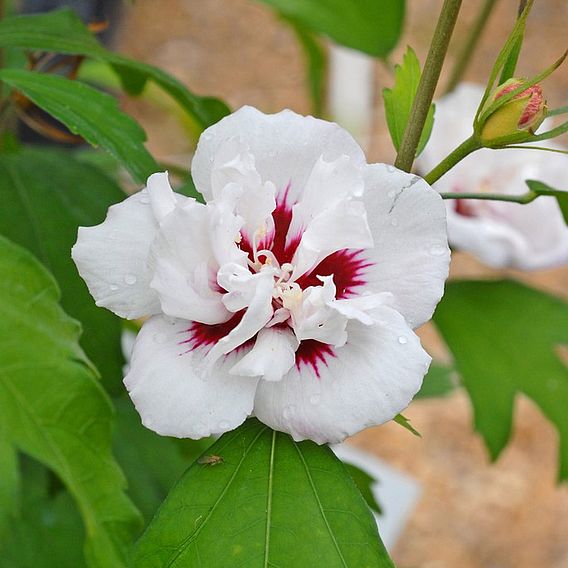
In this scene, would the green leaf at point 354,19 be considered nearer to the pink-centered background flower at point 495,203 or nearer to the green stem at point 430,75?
the pink-centered background flower at point 495,203

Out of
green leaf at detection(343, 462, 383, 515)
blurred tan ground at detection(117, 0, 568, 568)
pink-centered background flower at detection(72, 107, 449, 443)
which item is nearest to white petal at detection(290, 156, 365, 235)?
pink-centered background flower at detection(72, 107, 449, 443)

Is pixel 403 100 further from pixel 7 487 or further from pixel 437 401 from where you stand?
pixel 437 401

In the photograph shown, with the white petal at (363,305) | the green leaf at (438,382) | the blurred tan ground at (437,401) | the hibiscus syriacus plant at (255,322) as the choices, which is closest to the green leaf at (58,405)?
the hibiscus syriacus plant at (255,322)

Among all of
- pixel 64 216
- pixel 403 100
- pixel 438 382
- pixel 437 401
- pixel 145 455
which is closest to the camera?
pixel 403 100

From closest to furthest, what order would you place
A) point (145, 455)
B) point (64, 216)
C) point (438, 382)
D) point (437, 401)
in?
1. point (64, 216)
2. point (145, 455)
3. point (438, 382)
4. point (437, 401)

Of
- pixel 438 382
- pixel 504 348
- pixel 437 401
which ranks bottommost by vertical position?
pixel 437 401

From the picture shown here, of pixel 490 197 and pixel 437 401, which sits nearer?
pixel 490 197

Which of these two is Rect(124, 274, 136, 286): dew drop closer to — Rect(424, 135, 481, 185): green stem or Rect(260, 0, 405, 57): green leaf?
Rect(424, 135, 481, 185): green stem

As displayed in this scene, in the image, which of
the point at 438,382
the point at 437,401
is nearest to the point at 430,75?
the point at 438,382
